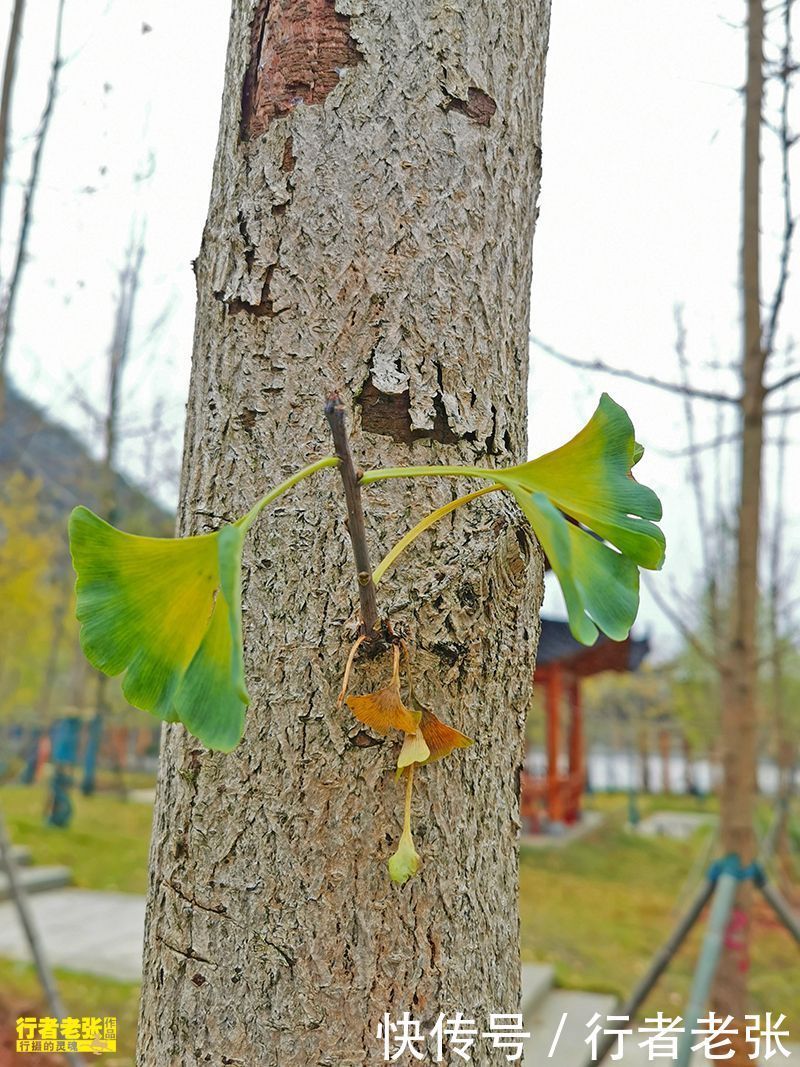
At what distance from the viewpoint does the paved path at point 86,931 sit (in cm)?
443

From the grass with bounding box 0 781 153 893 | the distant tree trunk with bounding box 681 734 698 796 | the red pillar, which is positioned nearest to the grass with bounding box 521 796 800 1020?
the red pillar

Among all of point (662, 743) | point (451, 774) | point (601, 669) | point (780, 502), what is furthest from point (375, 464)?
point (662, 743)

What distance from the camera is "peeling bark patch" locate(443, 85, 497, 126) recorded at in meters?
0.81

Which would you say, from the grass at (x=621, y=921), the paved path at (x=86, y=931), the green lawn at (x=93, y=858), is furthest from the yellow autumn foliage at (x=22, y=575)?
the grass at (x=621, y=921)

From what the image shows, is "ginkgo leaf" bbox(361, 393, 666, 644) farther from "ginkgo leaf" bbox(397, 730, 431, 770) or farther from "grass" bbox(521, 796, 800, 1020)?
"grass" bbox(521, 796, 800, 1020)

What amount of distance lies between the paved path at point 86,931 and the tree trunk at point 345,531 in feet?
13.3

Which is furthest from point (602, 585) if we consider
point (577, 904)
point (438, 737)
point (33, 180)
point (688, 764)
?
point (688, 764)

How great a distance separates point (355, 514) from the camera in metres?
0.55

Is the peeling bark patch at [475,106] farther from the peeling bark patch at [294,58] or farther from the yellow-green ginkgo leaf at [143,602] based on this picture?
the yellow-green ginkgo leaf at [143,602]

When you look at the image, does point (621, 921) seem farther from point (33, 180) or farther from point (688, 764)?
point (688, 764)

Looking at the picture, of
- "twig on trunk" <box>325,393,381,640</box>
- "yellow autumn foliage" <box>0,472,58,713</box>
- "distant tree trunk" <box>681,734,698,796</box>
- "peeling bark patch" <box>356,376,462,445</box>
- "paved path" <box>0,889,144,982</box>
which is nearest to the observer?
"twig on trunk" <box>325,393,381,640</box>

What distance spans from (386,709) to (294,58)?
591 mm

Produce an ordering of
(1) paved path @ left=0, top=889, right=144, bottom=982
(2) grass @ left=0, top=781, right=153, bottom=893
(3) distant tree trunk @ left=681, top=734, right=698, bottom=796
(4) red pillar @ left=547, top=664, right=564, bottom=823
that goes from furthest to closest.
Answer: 1. (3) distant tree trunk @ left=681, top=734, right=698, bottom=796
2. (4) red pillar @ left=547, top=664, right=564, bottom=823
3. (2) grass @ left=0, top=781, right=153, bottom=893
4. (1) paved path @ left=0, top=889, right=144, bottom=982

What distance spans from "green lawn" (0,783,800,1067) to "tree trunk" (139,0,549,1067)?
11.2 feet
